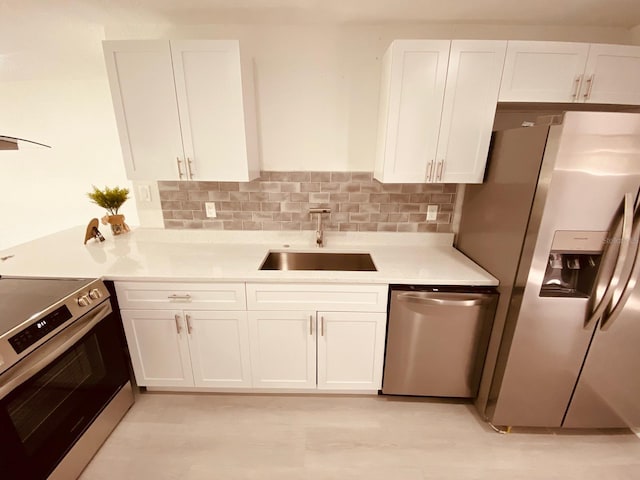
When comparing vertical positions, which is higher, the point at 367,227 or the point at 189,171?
the point at 189,171

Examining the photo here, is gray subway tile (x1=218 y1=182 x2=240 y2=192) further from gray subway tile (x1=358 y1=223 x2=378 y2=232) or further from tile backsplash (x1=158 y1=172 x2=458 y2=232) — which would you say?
gray subway tile (x1=358 y1=223 x2=378 y2=232)

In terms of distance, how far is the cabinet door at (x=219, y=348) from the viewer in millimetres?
1573

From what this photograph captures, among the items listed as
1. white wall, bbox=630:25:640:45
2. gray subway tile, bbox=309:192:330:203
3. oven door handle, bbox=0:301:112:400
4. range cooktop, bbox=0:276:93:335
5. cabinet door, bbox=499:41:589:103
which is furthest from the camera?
gray subway tile, bbox=309:192:330:203

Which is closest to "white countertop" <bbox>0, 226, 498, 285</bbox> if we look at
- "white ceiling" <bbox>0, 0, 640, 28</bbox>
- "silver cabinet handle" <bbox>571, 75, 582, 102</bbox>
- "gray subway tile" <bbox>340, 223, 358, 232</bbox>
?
"gray subway tile" <bbox>340, 223, 358, 232</bbox>

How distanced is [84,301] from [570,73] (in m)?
2.81

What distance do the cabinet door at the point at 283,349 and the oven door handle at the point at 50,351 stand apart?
793 mm

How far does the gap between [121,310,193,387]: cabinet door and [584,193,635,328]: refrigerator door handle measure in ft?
7.20

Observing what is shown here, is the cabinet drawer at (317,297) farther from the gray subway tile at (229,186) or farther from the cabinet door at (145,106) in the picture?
the cabinet door at (145,106)

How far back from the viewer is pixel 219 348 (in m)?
1.63

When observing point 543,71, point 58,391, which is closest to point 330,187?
point 543,71

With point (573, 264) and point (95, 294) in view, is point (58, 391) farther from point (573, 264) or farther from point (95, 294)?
point (573, 264)

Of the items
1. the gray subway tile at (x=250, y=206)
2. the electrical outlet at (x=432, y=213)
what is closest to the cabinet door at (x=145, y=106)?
the gray subway tile at (x=250, y=206)

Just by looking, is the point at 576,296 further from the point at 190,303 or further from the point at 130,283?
the point at 130,283

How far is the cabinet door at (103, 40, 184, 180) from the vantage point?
57.8 inches
